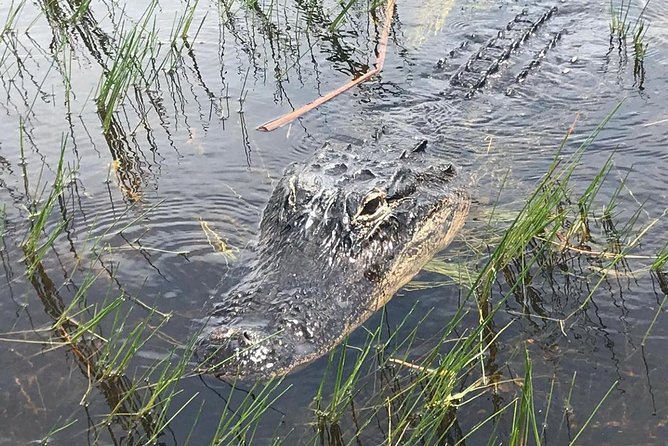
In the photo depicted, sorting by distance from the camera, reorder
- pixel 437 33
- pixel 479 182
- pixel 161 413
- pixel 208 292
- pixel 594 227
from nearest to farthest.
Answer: pixel 161 413
pixel 208 292
pixel 594 227
pixel 479 182
pixel 437 33

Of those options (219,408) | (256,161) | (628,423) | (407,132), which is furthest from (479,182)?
(219,408)

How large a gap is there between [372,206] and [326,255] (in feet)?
1.38

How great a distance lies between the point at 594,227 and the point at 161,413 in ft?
9.01

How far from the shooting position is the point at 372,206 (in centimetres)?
396

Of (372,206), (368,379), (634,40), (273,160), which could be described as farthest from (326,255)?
(634,40)

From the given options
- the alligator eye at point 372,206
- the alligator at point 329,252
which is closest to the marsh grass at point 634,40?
the alligator at point 329,252

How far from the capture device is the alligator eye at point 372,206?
3906mm

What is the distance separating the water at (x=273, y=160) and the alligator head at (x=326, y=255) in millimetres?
148

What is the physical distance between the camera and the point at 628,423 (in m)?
3.02

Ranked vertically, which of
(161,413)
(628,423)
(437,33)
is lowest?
(628,423)

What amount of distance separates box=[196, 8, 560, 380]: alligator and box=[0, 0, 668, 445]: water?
0.47 ft

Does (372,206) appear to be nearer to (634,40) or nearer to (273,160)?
(273,160)

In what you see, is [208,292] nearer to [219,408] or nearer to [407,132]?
[219,408]

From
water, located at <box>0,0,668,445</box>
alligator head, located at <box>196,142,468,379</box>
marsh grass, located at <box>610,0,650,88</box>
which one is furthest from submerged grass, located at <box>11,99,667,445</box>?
marsh grass, located at <box>610,0,650,88</box>
